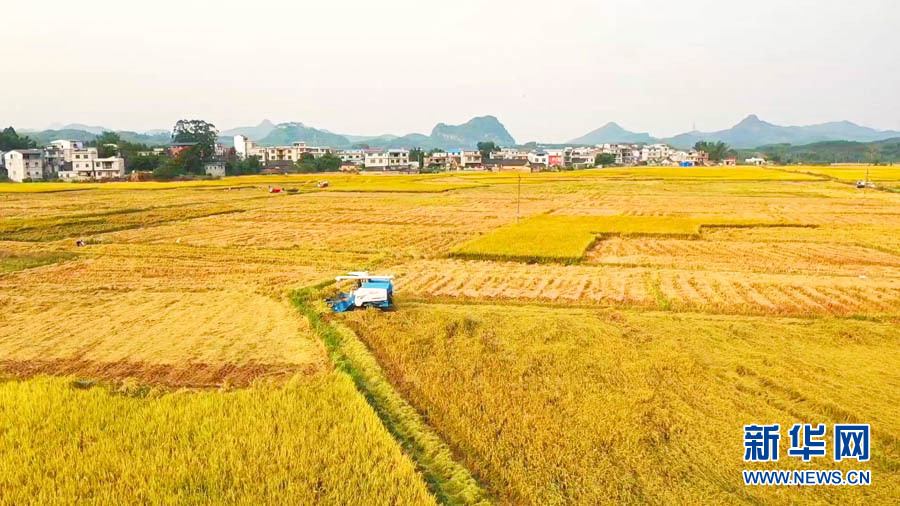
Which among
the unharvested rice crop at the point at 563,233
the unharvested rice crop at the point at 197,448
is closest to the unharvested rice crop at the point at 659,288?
the unharvested rice crop at the point at 563,233

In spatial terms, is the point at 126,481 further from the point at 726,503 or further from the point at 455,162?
the point at 455,162

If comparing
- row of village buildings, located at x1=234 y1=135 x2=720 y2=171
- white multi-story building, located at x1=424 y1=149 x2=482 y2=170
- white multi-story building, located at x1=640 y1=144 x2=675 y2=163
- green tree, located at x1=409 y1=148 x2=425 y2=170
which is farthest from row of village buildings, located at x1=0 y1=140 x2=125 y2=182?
white multi-story building, located at x1=640 y1=144 x2=675 y2=163

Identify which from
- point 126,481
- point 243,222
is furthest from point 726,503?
point 243,222

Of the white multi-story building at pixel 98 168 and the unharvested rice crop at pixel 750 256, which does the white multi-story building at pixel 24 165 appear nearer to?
the white multi-story building at pixel 98 168

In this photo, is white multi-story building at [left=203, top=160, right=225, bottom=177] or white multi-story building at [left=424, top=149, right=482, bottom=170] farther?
white multi-story building at [left=424, top=149, right=482, bottom=170]

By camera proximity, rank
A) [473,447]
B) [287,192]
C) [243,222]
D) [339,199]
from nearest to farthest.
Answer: [473,447] → [243,222] → [339,199] → [287,192]

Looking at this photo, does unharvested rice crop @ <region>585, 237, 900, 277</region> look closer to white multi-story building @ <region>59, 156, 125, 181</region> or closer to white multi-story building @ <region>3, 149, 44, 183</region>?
white multi-story building @ <region>59, 156, 125, 181</region>

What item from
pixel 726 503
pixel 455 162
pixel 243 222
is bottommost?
pixel 726 503
